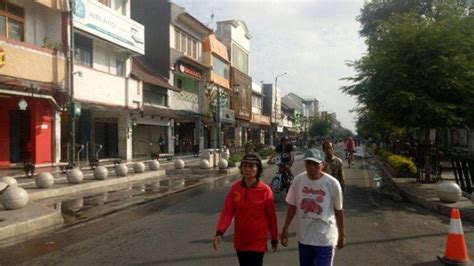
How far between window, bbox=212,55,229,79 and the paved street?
3810 centimetres

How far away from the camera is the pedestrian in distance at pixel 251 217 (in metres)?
4.41

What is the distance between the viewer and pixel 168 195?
15031mm

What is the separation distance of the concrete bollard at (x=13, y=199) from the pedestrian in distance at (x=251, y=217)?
25.1 ft

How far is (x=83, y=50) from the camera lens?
27.5 meters

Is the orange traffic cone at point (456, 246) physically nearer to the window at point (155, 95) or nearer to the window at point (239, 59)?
the window at point (155, 95)

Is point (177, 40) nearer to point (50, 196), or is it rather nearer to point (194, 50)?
point (194, 50)

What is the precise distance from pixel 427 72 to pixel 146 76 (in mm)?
24586

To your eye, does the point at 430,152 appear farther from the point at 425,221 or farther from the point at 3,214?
the point at 3,214

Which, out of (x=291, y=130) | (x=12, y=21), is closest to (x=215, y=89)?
(x=12, y=21)

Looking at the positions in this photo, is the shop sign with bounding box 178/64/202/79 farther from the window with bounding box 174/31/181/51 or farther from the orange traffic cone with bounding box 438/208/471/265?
the orange traffic cone with bounding box 438/208/471/265

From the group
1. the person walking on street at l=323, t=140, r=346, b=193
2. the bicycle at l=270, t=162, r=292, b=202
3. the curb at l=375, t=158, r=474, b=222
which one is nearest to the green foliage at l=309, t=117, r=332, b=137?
the curb at l=375, t=158, r=474, b=222

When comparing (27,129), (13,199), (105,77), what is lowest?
(13,199)

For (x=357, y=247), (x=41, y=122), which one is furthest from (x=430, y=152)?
(x=41, y=122)

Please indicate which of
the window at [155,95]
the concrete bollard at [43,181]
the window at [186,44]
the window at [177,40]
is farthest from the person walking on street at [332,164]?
the window at [186,44]
